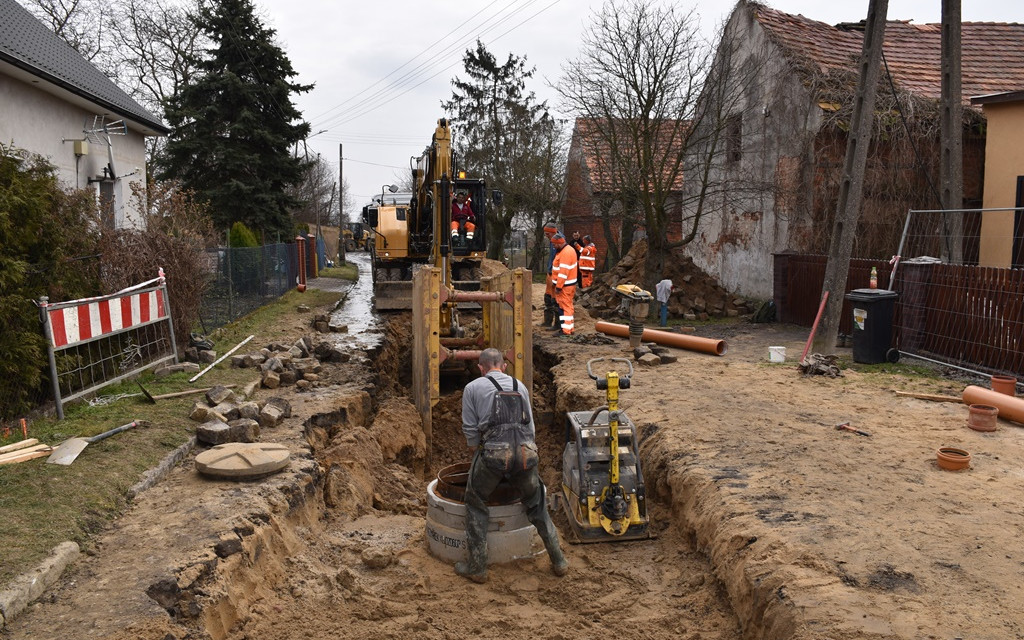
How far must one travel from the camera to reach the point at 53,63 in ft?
48.2

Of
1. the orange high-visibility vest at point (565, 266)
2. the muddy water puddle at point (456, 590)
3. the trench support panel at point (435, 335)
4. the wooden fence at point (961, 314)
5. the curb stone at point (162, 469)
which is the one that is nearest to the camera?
the muddy water puddle at point (456, 590)

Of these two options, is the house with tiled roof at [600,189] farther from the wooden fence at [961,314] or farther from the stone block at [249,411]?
the stone block at [249,411]

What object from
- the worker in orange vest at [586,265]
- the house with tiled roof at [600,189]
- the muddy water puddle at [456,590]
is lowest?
the muddy water puddle at [456,590]

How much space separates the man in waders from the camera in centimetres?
556

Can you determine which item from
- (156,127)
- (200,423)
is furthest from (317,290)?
(200,423)

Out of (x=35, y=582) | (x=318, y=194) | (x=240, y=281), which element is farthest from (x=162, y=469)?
(x=318, y=194)

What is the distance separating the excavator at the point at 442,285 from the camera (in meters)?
8.97

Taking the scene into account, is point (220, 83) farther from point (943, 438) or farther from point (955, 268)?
point (943, 438)

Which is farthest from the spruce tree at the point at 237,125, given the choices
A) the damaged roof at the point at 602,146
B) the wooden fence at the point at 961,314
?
the wooden fence at the point at 961,314

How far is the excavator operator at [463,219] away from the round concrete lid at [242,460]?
8.87 metres

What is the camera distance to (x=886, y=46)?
63.7 feet

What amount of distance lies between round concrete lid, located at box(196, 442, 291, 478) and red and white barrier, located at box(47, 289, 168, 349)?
2.16 metres

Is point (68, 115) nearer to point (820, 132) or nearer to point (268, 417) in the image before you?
point (268, 417)

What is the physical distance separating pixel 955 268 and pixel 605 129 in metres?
8.87
